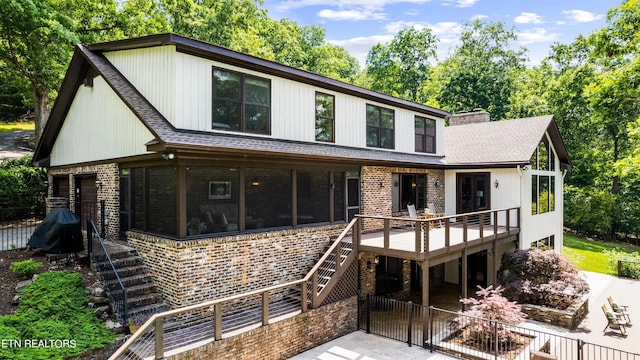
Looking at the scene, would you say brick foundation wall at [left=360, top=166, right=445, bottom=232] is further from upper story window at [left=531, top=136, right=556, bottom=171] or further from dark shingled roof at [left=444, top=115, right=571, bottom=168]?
upper story window at [left=531, top=136, right=556, bottom=171]

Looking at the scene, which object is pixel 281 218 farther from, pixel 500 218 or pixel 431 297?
pixel 500 218

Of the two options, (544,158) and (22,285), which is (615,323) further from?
(22,285)

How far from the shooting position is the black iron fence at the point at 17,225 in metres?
12.1

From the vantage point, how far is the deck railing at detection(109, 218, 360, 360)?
6.45 meters

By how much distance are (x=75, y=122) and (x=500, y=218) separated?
1584cm

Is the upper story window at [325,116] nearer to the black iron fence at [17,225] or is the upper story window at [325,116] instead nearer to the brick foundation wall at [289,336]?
the brick foundation wall at [289,336]

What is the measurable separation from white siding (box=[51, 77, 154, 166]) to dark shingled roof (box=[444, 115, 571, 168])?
11882 mm

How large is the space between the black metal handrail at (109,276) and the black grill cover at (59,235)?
0.81 m

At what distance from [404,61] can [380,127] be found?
28.0 metres

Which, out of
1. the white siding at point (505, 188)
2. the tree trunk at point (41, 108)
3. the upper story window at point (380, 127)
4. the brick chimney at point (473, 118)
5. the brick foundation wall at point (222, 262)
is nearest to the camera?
the brick foundation wall at point (222, 262)

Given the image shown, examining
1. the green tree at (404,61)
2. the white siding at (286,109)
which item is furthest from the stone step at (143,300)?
the green tree at (404,61)

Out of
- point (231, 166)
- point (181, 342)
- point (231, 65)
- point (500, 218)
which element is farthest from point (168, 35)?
point (500, 218)

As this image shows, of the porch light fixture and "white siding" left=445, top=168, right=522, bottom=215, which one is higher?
the porch light fixture

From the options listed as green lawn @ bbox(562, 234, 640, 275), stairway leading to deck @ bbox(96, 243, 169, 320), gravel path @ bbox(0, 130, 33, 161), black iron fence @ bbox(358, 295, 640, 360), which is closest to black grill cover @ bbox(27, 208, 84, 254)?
stairway leading to deck @ bbox(96, 243, 169, 320)
